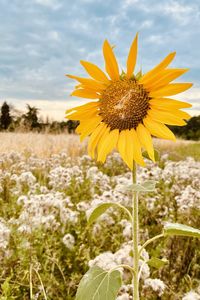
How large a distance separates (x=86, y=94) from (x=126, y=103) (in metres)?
0.15

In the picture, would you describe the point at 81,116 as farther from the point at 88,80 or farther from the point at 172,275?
the point at 172,275

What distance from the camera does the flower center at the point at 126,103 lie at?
4.44 feet

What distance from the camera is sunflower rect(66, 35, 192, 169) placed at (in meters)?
1.26

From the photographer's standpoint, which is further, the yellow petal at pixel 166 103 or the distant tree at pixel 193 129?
the distant tree at pixel 193 129

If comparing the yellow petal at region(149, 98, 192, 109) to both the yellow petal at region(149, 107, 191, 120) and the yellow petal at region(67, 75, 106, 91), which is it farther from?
the yellow petal at region(67, 75, 106, 91)

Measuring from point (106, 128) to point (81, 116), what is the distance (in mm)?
99

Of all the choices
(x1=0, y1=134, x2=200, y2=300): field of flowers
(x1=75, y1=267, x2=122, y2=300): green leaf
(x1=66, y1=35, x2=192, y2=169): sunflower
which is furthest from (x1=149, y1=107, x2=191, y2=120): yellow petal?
(x1=0, y1=134, x2=200, y2=300): field of flowers

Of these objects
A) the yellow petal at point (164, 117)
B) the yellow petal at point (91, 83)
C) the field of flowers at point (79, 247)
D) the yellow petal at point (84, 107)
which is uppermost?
the yellow petal at point (91, 83)

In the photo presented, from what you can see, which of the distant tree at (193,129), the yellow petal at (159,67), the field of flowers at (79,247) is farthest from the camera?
the distant tree at (193,129)

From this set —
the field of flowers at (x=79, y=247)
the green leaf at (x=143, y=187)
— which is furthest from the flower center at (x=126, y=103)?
the field of flowers at (x=79, y=247)

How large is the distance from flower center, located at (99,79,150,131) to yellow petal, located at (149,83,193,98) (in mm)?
58

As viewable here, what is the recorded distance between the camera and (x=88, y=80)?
53.5 inches

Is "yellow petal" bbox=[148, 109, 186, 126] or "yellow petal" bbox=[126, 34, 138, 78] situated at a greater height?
"yellow petal" bbox=[126, 34, 138, 78]

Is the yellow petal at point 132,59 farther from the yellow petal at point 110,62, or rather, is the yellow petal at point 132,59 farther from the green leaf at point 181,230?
the green leaf at point 181,230
